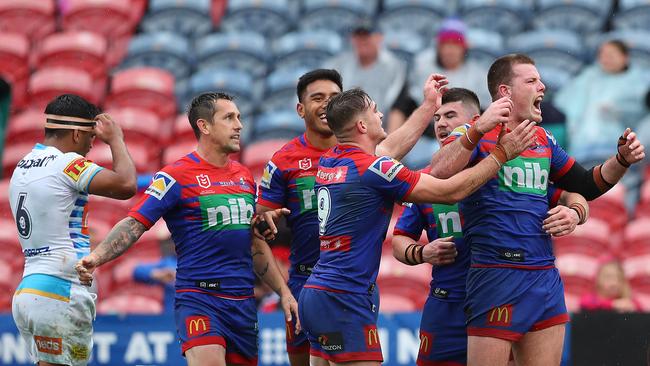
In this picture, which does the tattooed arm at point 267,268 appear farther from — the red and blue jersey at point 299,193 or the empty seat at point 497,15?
the empty seat at point 497,15

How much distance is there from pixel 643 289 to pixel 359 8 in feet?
19.6

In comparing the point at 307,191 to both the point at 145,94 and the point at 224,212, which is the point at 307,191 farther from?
the point at 145,94

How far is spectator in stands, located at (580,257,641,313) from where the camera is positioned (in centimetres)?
1173

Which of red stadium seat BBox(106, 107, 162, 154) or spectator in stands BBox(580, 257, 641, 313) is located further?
red stadium seat BBox(106, 107, 162, 154)

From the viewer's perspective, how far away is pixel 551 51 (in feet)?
51.0

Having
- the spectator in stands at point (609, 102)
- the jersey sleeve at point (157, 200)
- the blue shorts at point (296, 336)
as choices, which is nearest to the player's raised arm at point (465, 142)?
the blue shorts at point (296, 336)

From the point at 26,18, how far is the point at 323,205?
1018 centimetres

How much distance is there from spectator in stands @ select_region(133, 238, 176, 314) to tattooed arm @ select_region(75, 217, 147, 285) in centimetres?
394

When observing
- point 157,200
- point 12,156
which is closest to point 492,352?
point 157,200

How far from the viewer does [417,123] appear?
856cm

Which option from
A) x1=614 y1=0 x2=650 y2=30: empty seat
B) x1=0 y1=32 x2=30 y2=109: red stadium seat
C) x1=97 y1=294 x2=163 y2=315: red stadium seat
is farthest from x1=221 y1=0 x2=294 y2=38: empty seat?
x1=97 y1=294 x2=163 y2=315: red stadium seat

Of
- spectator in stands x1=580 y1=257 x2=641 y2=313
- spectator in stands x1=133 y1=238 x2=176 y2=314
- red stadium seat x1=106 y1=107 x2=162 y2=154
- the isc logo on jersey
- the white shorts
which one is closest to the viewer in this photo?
the isc logo on jersey

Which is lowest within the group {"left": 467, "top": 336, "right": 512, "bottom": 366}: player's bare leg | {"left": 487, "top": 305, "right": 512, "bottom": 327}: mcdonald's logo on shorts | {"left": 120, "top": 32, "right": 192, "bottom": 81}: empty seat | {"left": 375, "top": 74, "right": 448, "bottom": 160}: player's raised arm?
{"left": 467, "top": 336, "right": 512, "bottom": 366}: player's bare leg

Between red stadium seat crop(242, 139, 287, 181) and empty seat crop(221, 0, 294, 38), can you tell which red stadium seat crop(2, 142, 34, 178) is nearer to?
red stadium seat crop(242, 139, 287, 181)
